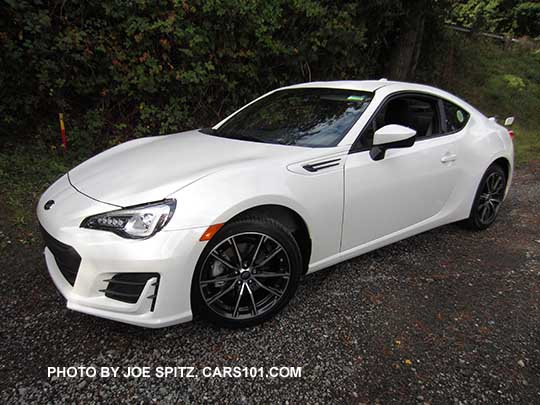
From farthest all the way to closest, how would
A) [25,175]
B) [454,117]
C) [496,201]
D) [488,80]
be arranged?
1. [488,80]
2. [25,175]
3. [496,201]
4. [454,117]

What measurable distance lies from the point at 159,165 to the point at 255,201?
2.32ft

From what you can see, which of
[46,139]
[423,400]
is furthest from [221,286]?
[46,139]

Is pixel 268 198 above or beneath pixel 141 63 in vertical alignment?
beneath

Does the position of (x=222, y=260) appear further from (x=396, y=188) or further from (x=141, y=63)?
(x=141, y=63)

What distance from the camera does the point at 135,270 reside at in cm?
189

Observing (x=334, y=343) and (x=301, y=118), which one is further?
(x=301, y=118)

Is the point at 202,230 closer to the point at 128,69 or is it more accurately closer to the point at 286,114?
the point at 286,114

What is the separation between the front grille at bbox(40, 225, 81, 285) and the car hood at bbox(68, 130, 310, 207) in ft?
0.99

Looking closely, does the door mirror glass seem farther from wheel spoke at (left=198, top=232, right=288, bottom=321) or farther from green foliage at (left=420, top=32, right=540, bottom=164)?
green foliage at (left=420, top=32, right=540, bottom=164)

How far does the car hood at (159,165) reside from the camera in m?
2.11

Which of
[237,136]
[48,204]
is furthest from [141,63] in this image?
[48,204]

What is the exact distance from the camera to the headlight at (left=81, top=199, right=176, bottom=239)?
1.93m

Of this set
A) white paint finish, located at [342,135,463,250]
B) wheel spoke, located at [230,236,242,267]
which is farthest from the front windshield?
wheel spoke, located at [230,236,242,267]

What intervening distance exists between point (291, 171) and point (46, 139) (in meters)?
4.22
